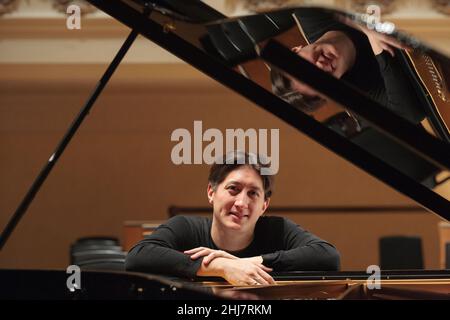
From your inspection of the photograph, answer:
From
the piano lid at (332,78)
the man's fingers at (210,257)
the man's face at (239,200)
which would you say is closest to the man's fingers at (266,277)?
the man's fingers at (210,257)

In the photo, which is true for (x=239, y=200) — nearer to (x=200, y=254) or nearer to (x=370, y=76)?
(x=200, y=254)

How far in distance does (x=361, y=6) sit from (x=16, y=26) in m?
2.88

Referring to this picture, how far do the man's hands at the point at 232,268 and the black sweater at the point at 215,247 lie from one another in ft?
0.11

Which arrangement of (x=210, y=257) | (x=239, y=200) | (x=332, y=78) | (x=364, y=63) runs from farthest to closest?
(x=239, y=200) → (x=210, y=257) → (x=364, y=63) → (x=332, y=78)

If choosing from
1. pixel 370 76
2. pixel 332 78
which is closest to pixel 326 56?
pixel 370 76

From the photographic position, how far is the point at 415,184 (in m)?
2.27

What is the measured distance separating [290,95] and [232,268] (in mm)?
530

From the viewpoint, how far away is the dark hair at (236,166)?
2.77m

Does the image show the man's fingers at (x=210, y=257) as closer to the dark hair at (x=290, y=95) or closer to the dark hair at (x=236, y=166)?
the dark hair at (x=236, y=166)

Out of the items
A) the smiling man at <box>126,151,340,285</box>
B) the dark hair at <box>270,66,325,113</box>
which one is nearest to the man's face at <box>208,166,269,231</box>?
the smiling man at <box>126,151,340,285</box>

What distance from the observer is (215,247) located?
275cm

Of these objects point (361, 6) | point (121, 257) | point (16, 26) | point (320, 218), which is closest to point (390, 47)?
point (121, 257)

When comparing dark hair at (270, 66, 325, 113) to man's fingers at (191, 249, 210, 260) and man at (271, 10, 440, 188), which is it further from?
man's fingers at (191, 249, 210, 260)

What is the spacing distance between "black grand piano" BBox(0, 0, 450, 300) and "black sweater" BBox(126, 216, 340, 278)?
0.15 metres
